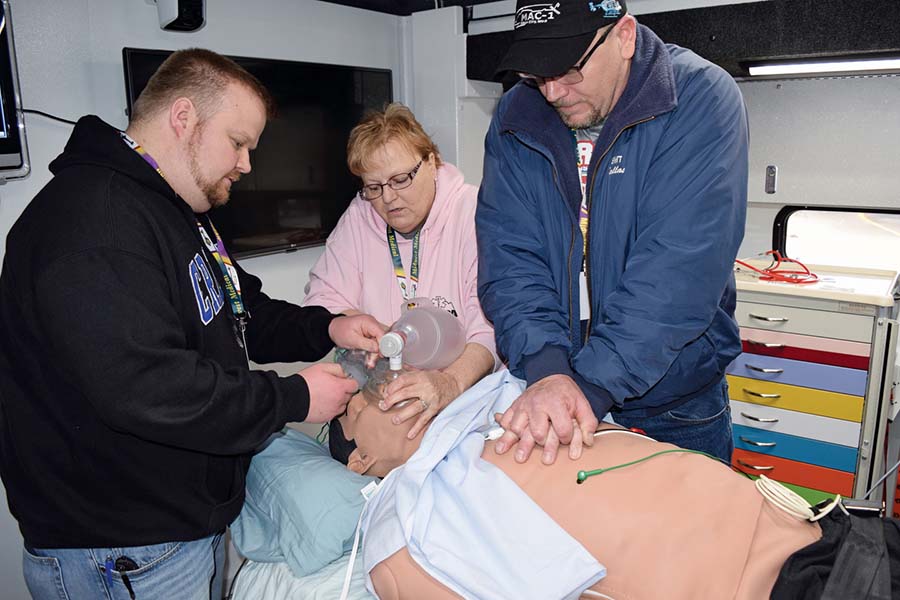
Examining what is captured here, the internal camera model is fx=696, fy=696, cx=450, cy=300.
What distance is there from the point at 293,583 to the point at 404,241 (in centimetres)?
110

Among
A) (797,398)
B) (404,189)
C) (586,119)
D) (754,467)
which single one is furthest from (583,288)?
(754,467)

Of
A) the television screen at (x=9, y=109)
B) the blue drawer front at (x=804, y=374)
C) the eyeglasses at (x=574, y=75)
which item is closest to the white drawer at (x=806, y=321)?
the blue drawer front at (x=804, y=374)

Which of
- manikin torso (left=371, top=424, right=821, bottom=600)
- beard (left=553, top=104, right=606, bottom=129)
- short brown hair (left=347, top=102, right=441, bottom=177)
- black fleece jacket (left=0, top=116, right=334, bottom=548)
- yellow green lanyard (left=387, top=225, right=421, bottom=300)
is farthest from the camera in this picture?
yellow green lanyard (left=387, top=225, right=421, bottom=300)

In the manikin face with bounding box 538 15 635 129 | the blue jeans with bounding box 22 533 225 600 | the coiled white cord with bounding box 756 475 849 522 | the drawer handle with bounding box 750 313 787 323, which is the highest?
the manikin face with bounding box 538 15 635 129

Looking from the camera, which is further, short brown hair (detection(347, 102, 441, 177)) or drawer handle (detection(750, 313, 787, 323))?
drawer handle (detection(750, 313, 787, 323))

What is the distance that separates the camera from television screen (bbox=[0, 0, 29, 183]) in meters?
2.15

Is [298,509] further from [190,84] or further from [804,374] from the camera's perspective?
[804,374]

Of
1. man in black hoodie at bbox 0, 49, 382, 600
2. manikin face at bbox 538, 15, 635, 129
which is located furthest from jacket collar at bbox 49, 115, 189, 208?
Result: manikin face at bbox 538, 15, 635, 129

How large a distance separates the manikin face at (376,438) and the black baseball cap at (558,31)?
885 millimetres

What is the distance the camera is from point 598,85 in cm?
153

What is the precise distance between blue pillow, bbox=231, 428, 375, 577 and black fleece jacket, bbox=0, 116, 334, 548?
0.15 m

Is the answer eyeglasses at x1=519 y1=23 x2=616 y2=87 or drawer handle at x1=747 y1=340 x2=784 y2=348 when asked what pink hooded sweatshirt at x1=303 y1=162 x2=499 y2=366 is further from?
drawer handle at x1=747 y1=340 x2=784 y2=348

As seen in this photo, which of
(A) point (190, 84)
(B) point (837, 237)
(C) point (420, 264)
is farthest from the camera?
(B) point (837, 237)

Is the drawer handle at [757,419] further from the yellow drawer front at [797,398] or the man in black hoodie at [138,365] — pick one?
the man in black hoodie at [138,365]
